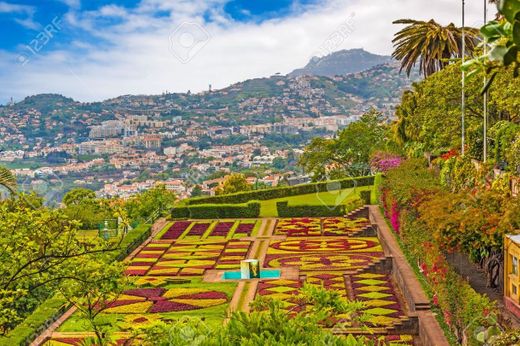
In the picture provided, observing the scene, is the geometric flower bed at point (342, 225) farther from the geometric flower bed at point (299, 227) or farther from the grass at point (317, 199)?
the grass at point (317, 199)

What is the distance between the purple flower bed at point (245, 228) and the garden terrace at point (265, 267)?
58mm

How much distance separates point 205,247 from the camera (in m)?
34.0

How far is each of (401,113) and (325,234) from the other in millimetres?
17991

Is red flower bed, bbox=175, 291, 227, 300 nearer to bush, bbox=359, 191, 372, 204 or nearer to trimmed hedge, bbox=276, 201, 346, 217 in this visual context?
trimmed hedge, bbox=276, 201, 346, 217

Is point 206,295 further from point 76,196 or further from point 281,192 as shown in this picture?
point 76,196

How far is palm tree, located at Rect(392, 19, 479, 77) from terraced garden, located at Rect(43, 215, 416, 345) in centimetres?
1129

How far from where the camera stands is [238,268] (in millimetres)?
28688

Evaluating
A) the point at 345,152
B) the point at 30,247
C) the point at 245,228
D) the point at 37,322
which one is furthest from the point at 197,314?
the point at 345,152

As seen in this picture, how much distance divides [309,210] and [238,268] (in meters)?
14.5

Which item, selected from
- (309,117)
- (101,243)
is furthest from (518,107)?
(309,117)

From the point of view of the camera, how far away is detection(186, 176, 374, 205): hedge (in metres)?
46.8

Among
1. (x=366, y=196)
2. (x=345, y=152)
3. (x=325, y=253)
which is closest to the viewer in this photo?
(x=325, y=253)

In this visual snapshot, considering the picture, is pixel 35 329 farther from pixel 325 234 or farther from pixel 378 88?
pixel 378 88

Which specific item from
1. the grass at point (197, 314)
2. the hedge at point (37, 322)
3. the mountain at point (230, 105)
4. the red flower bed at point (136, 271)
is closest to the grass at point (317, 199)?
the red flower bed at point (136, 271)
